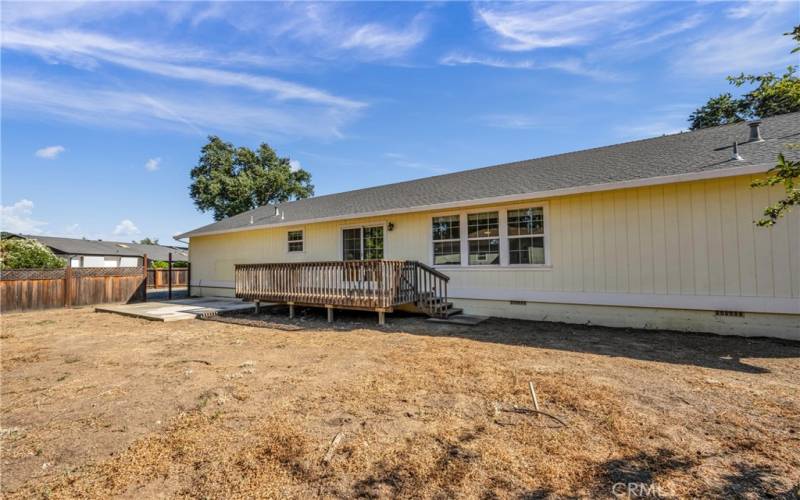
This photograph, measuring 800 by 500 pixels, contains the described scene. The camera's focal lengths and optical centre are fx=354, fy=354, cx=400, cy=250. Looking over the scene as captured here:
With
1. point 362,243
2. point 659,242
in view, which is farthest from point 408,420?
point 362,243

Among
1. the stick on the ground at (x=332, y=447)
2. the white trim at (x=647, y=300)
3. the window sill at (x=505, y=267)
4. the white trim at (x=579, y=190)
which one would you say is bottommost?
the stick on the ground at (x=332, y=447)

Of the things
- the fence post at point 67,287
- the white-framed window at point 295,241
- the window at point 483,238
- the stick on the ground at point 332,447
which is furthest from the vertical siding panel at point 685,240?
the fence post at point 67,287

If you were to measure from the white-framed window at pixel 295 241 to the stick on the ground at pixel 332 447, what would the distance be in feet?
33.3

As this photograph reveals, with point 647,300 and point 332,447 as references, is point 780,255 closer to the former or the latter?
point 647,300

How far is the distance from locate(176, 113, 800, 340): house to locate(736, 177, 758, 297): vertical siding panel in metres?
0.02

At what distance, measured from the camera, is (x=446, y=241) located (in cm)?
945

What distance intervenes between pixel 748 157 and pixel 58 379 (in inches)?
439

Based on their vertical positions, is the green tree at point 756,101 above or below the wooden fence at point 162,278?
above

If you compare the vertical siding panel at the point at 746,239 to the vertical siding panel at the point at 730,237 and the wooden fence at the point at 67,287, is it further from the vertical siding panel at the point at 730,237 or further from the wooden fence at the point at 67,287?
the wooden fence at the point at 67,287

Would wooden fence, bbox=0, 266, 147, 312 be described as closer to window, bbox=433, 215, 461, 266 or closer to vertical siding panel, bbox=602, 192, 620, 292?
window, bbox=433, 215, 461, 266

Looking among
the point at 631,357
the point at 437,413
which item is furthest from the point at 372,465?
the point at 631,357

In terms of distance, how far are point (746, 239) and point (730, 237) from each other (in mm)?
204

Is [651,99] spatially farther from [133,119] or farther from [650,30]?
[133,119]

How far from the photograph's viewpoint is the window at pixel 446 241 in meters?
9.29
